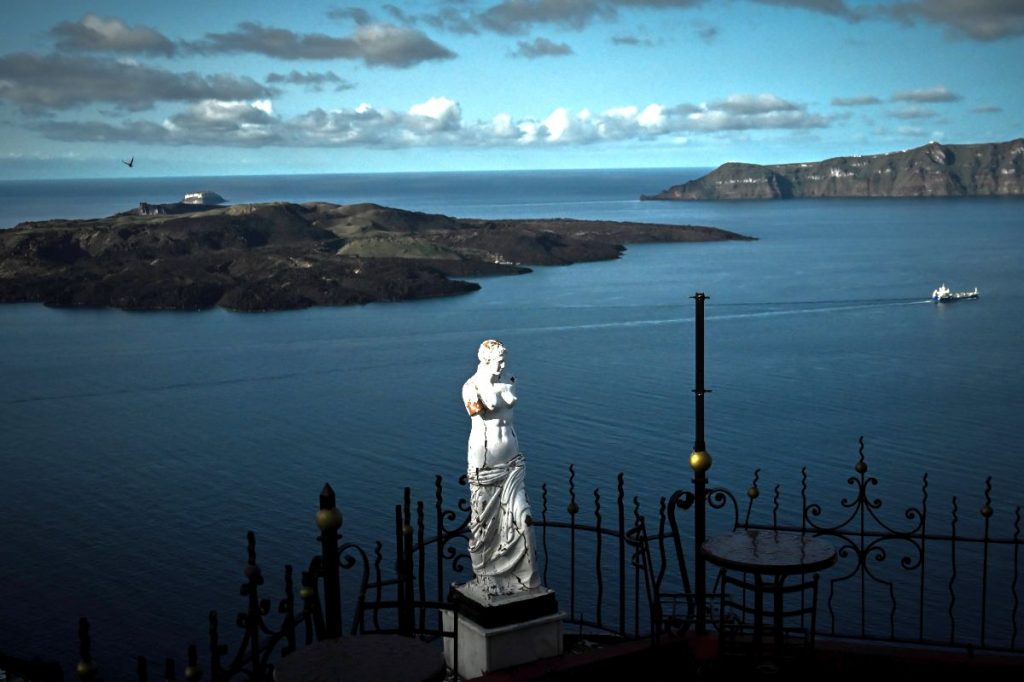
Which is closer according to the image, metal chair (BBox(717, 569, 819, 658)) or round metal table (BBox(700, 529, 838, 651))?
round metal table (BBox(700, 529, 838, 651))

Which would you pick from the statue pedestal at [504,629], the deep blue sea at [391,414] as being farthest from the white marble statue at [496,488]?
the deep blue sea at [391,414]

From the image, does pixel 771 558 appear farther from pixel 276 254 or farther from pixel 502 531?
pixel 276 254

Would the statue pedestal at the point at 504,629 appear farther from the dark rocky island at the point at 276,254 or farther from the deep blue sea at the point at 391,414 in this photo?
the dark rocky island at the point at 276,254

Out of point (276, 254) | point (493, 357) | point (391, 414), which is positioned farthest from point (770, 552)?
point (276, 254)

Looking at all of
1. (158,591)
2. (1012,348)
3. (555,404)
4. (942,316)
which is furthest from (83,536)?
(942,316)

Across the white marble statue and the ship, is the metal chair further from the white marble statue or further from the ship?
the ship

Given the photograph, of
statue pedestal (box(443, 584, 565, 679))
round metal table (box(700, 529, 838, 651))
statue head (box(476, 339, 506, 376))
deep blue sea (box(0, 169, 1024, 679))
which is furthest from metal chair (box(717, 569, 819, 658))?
deep blue sea (box(0, 169, 1024, 679))

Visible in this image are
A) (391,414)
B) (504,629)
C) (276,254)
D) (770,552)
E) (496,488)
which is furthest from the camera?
(276,254)
